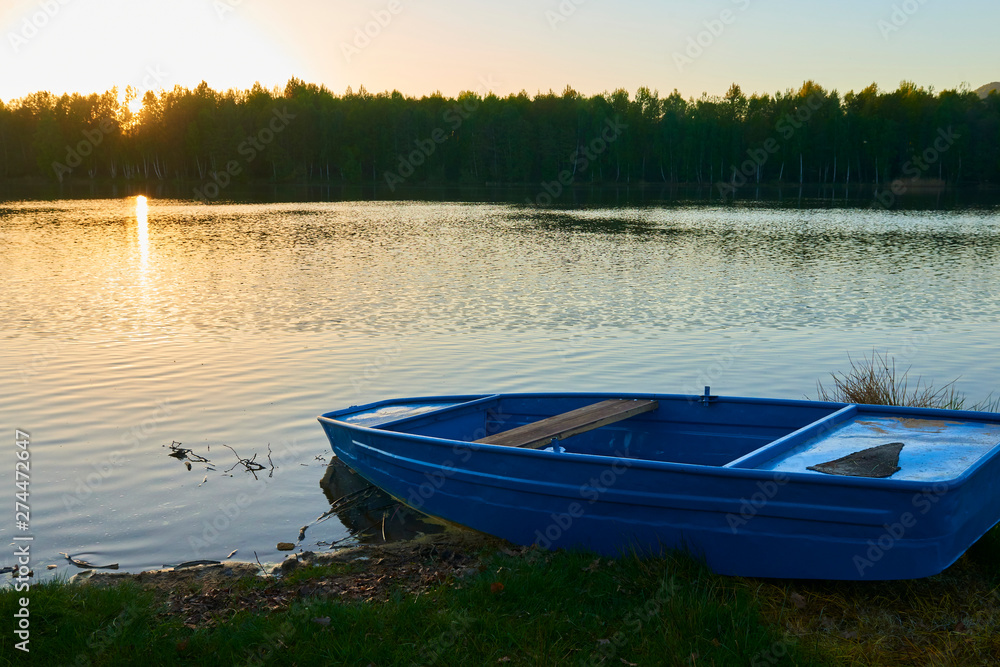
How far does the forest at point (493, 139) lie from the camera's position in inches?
3984

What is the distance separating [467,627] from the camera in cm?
499

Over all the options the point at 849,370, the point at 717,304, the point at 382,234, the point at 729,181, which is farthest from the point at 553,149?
the point at 849,370

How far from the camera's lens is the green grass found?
184 inches

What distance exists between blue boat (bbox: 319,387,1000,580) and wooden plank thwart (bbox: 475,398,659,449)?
21mm

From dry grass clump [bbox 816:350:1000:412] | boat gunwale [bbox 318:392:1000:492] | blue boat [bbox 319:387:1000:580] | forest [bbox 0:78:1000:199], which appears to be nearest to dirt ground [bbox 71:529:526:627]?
blue boat [bbox 319:387:1000:580]

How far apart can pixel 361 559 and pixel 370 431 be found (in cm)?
149

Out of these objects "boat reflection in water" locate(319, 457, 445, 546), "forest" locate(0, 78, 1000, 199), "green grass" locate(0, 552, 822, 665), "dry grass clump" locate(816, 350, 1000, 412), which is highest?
"forest" locate(0, 78, 1000, 199)

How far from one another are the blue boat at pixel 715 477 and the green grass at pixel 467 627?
0.44m

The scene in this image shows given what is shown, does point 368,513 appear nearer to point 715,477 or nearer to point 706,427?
point 706,427

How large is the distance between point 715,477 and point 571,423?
2371mm

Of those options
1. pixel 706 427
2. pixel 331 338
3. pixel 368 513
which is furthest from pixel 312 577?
pixel 331 338

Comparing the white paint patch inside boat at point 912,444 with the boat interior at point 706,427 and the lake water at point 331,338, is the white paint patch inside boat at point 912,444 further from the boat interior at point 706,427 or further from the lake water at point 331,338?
the lake water at point 331,338

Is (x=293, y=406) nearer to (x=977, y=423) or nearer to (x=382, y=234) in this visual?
(x=977, y=423)

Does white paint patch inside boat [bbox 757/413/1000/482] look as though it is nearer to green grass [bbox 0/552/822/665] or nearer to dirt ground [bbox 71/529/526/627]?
green grass [bbox 0/552/822/665]
